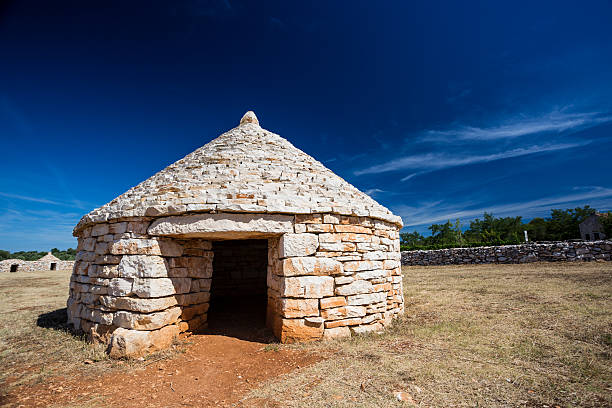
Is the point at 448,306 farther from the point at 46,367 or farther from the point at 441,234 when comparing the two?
the point at 441,234

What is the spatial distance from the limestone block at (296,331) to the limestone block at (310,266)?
772mm

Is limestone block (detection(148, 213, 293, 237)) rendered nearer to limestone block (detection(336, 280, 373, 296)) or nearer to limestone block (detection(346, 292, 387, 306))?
limestone block (detection(336, 280, 373, 296))

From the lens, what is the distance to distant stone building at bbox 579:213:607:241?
27592 millimetres

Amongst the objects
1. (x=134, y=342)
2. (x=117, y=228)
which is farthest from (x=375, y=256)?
(x=117, y=228)

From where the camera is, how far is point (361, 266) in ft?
16.7

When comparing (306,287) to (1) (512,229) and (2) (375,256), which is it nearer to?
(2) (375,256)

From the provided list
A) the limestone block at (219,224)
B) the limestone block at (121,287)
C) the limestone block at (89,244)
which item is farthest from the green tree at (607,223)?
the limestone block at (89,244)

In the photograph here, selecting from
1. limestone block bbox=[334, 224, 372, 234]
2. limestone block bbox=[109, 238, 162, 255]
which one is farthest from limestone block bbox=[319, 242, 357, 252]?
limestone block bbox=[109, 238, 162, 255]

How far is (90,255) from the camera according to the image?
5.21 meters

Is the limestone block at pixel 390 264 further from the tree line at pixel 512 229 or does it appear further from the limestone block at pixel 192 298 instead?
the tree line at pixel 512 229

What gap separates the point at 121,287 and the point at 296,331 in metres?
2.86

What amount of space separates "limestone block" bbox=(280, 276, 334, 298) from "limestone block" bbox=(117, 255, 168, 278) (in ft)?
6.58

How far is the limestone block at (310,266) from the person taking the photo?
14.9ft

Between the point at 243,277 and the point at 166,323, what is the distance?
494cm
